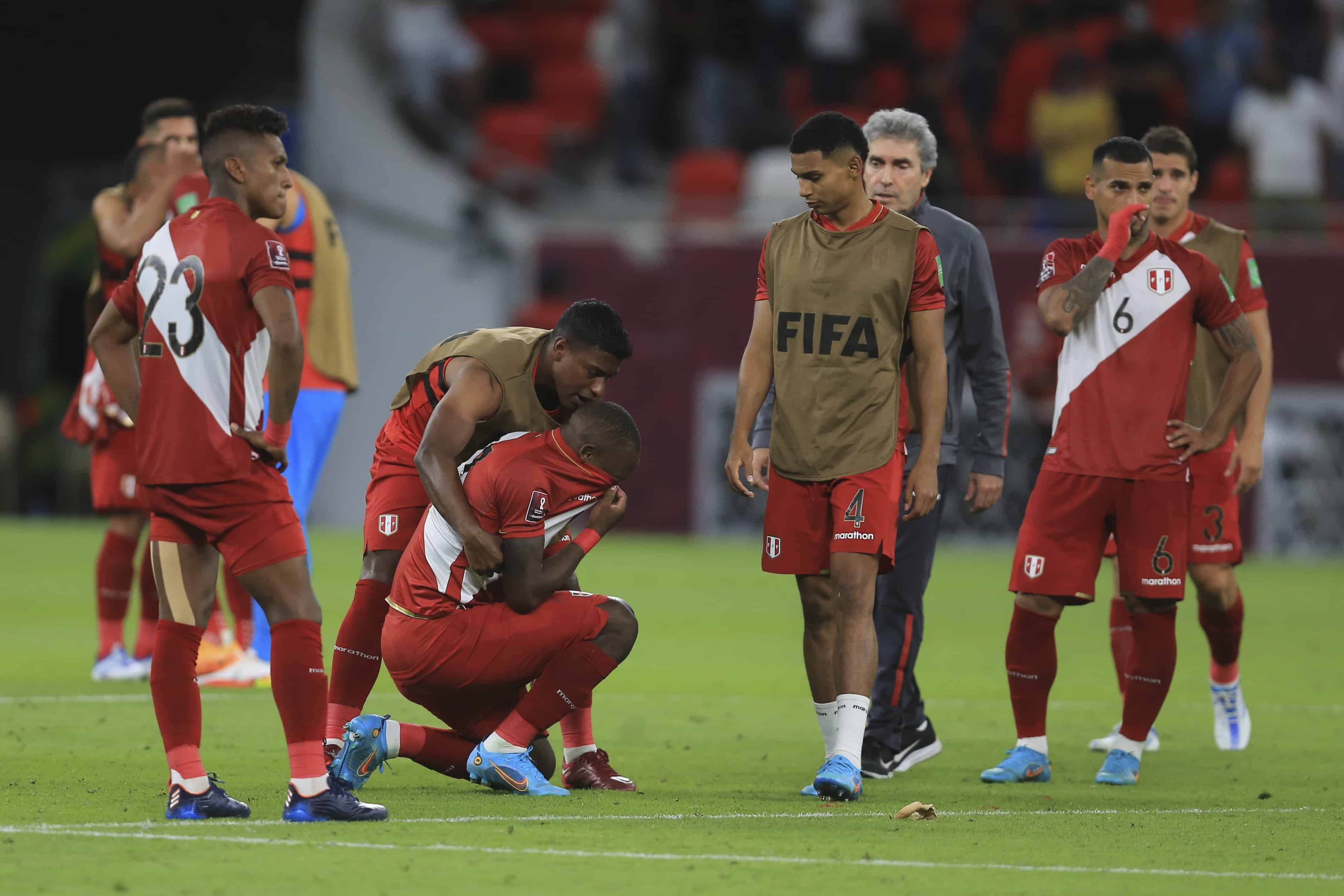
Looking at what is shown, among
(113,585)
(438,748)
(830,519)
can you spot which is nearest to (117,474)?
(113,585)

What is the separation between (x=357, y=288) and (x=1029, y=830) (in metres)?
15.3

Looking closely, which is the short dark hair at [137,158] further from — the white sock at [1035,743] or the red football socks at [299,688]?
the white sock at [1035,743]

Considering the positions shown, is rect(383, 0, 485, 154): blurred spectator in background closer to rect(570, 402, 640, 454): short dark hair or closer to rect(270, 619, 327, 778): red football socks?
rect(570, 402, 640, 454): short dark hair

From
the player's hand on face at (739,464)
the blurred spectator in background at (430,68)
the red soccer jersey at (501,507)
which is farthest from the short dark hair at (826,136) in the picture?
the blurred spectator in background at (430,68)

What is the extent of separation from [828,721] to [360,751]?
5.17 feet

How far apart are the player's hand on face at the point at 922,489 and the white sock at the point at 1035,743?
98 cm

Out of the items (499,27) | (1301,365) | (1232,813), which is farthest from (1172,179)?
(499,27)

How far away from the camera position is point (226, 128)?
5.69 metres

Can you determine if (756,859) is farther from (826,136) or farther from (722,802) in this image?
(826,136)

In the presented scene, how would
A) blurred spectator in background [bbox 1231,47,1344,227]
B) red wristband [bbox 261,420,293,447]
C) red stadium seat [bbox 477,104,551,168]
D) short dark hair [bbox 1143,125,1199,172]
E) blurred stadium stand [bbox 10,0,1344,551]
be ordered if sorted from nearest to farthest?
red wristband [bbox 261,420,293,447], short dark hair [bbox 1143,125,1199,172], blurred stadium stand [bbox 10,0,1344,551], blurred spectator in background [bbox 1231,47,1344,227], red stadium seat [bbox 477,104,551,168]

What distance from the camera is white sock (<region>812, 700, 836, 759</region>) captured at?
6574mm

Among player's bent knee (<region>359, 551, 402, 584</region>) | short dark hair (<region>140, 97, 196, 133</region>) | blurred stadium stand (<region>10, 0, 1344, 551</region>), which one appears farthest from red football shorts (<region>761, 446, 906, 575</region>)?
blurred stadium stand (<region>10, 0, 1344, 551</region>)

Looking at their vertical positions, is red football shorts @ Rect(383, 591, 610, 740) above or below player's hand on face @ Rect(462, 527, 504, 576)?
below

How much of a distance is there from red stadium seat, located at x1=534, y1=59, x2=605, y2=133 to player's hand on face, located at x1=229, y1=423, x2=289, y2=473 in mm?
15402
